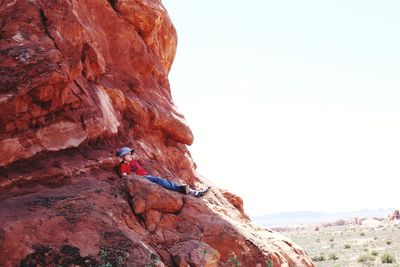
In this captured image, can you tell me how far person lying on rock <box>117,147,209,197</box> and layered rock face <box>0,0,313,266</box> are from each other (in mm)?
225

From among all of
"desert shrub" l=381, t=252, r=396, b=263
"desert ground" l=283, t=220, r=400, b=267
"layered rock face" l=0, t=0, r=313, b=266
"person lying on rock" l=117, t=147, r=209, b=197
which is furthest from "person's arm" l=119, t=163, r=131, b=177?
"desert shrub" l=381, t=252, r=396, b=263

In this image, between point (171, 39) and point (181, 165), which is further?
point (171, 39)

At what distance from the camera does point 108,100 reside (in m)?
10.1

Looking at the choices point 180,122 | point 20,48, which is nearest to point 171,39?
point 180,122

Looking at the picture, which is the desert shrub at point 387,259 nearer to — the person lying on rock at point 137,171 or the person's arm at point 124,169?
the person lying on rock at point 137,171

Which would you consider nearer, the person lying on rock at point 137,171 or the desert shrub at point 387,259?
the person lying on rock at point 137,171

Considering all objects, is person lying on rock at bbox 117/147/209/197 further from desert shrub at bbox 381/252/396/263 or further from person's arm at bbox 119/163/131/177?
desert shrub at bbox 381/252/396/263

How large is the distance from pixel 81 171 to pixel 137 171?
130cm

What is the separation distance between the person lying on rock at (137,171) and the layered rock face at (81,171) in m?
0.22

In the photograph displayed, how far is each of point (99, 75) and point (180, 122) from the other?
117 inches

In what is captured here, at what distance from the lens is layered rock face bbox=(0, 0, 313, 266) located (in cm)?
633

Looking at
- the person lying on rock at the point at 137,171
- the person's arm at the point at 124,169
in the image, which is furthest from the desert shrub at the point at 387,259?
the person's arm at the point at 124,169

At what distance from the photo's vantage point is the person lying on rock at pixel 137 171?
28.5ft

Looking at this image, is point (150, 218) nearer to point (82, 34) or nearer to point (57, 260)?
point (57, 260)
